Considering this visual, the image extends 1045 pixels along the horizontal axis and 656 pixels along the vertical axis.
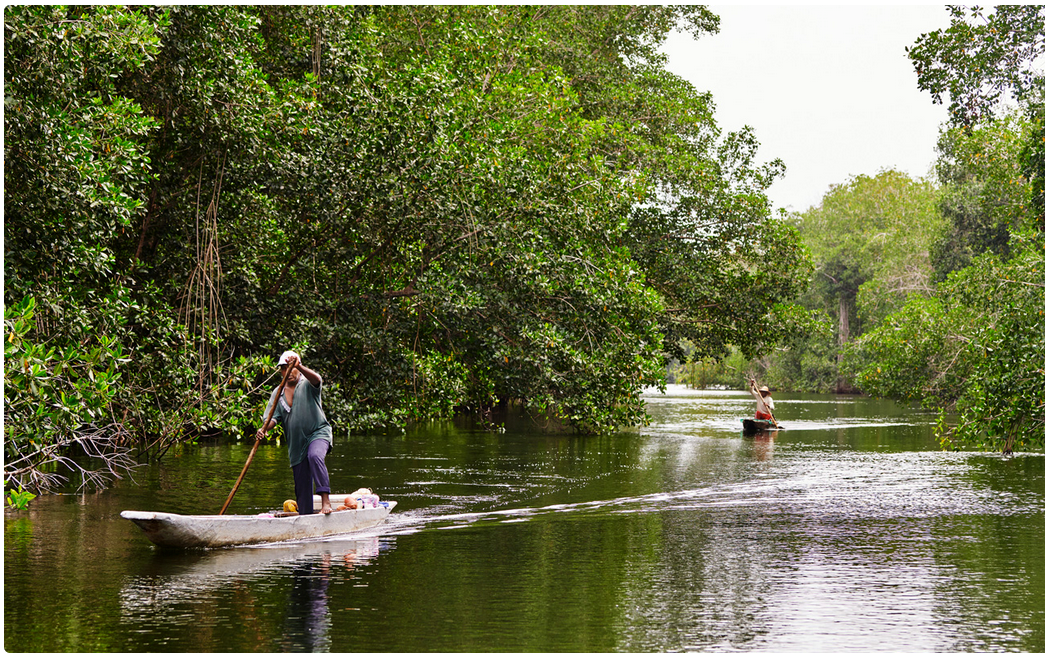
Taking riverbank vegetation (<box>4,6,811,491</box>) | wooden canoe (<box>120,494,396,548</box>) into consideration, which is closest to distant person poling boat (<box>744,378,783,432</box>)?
riverbank vegetation (<box>4,6,811,491</box>)

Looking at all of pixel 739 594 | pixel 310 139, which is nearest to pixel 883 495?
pixel 739 594

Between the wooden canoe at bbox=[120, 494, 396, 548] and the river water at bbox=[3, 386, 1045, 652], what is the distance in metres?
0.16

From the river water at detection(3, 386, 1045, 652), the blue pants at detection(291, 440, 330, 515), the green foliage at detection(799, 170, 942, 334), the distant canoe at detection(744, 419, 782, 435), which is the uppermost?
the green foliage at detection(799, 170, 942, 334)

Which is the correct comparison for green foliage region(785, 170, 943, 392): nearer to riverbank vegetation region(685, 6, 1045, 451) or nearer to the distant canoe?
riverbank vegetation region(685, 6, 1045, 451)

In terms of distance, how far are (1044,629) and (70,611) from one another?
773 centimetres

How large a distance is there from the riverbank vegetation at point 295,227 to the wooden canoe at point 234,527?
1.74m

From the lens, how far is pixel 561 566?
1075cm

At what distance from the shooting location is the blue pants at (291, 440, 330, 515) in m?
11.6

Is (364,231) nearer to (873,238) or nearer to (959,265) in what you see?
(959,265)

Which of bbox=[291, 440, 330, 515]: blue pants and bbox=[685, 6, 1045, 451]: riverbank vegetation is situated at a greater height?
bbox=[685, 6, 1045, 451]: riverbank vegetation

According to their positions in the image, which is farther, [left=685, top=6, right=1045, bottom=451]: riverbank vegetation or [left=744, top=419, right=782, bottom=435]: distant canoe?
[left=744, top=419, right=782, bottom=435]: distant canoe

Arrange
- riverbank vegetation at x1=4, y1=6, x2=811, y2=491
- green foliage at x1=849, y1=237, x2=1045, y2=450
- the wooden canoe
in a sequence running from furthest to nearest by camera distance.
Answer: green foliage at x1=849, y1=237, x2=1045, y2=450 < riverbank vegetation at x1=4, y1=6, x2=811, y2=491 < the wooden canoe

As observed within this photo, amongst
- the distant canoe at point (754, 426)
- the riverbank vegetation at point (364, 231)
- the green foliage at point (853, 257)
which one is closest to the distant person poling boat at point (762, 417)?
the distant canoe at point (754, 426)

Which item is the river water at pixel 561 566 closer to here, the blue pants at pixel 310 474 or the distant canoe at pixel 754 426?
the blue pants at pixel 310 474
